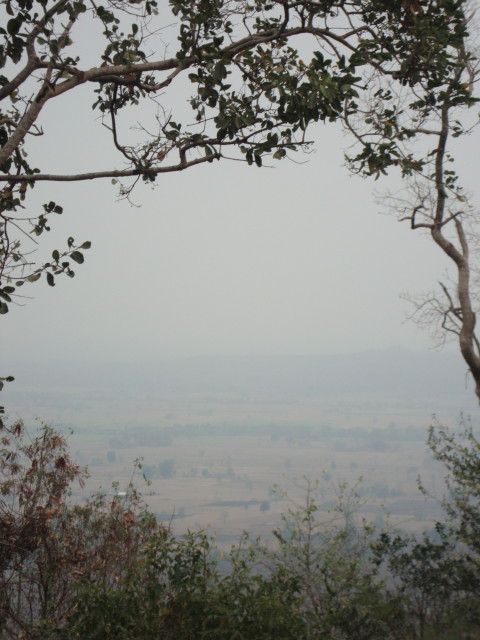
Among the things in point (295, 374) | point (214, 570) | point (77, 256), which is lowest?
point (214, 570)

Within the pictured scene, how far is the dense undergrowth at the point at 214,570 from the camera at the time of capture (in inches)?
118

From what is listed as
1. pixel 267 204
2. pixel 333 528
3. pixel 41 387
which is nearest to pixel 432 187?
pixel 333 528

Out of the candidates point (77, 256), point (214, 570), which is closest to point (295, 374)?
point (214, 570)

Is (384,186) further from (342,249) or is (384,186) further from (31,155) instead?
(342,249)

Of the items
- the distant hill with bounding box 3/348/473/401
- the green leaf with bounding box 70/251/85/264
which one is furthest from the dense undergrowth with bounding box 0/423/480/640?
the distant hill with bounding box 3/348/473/401

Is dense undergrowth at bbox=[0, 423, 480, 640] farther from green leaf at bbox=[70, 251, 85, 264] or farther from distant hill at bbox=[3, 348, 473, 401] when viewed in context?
distant hill at bbox=[3, 348, 473, 401]

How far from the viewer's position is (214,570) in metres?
3.40

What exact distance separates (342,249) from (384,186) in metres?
11.1

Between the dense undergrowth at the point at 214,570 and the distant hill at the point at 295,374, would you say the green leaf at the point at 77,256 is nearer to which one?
the dense undergrowth at the point at 214,570

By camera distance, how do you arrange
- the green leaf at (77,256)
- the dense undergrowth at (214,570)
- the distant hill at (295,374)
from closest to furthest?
1. the green leaf at (77,256)
2. the dense undergrowth at (214,570)
3. the distant hill at (295,374)

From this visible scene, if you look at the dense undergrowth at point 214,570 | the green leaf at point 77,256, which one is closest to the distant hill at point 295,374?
the dense undergrowth at point 214,570

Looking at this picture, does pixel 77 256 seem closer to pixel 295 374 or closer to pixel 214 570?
pixel 214 570

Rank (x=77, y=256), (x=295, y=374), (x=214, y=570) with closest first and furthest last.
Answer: (x=77, y=256) < (x=214, y=570) < (x=295, y=374)

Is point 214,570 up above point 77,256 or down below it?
below
